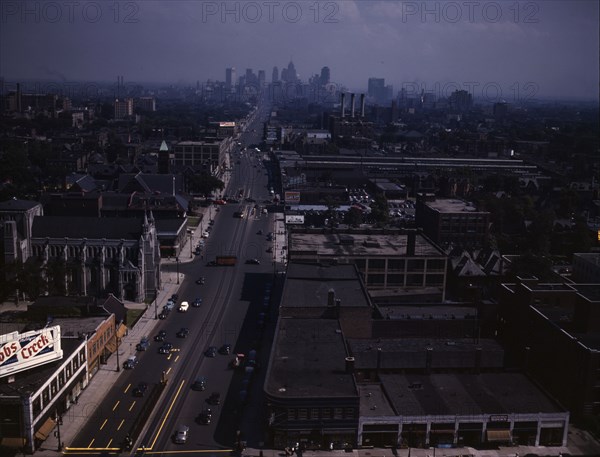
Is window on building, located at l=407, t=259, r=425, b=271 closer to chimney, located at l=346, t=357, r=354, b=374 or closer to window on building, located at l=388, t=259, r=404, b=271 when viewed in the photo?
window on building, located at l=388, t=259, r=404, b=271

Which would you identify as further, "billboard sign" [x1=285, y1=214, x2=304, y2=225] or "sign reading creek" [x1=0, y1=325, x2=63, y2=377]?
"billboard sign" [x1=285, y1=214, x2=304, y2=225]

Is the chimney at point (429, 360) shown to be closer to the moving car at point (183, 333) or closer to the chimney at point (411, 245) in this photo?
the chimney at point (411, 245)

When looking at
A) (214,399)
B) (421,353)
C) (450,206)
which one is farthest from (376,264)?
(450,206)

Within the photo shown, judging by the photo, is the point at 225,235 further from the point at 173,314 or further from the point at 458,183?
the point at 458,183

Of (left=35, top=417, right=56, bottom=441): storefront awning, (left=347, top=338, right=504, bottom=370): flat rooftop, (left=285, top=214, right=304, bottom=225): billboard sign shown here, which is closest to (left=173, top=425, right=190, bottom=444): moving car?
(left=35, top=417, right=56, bottom=441): storefront awning

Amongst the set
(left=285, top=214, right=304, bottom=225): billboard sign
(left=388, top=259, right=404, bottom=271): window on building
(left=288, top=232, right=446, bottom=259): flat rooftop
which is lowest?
(left=285, top=214, right=304, bottom=225): billboard sign

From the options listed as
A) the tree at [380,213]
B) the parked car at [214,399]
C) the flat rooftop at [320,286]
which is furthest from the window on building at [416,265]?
the tree at [380,213]

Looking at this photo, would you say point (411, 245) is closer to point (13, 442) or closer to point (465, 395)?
point (465, 395)
